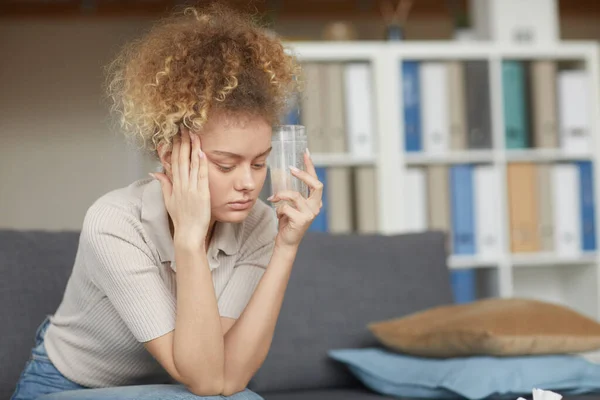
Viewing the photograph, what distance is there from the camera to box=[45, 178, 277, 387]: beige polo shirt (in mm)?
1416

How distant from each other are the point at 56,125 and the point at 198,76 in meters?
3.76

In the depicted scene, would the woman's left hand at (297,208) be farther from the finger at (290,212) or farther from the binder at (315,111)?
the binder at (315,111)

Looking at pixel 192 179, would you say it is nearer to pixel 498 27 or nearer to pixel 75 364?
pixel 75 364

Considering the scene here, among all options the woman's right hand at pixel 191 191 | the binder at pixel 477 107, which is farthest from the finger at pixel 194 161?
the binder at pixel 477 107

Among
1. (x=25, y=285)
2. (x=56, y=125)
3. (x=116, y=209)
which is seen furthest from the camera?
(x=56, y=125)

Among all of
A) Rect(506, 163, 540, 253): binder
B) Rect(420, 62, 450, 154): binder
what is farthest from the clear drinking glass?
Rect(506, 163, 540, 253): binder

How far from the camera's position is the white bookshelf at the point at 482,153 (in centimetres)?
311

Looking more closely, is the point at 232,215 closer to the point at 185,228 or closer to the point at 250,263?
the point at 185,228

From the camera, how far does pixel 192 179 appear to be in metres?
1.39

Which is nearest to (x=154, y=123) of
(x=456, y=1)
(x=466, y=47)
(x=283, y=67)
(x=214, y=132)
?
(x=214, y=132)

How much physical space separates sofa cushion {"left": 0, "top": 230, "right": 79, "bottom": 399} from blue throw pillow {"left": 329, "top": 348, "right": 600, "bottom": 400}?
2.22 feet

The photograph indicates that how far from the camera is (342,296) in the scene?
83.4 inches

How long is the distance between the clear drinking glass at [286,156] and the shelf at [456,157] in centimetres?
171

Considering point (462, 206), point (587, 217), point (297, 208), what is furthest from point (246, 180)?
point (587, 217)
